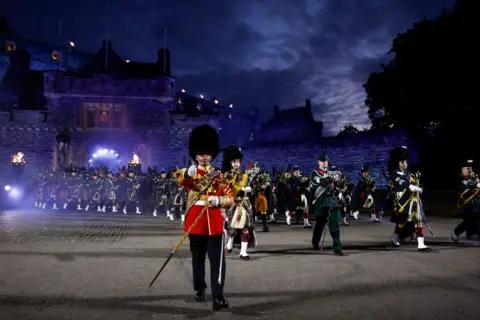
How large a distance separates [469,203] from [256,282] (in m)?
6.68

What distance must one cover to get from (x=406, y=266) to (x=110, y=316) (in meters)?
5.12

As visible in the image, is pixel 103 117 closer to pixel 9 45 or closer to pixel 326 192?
pixel 9 45

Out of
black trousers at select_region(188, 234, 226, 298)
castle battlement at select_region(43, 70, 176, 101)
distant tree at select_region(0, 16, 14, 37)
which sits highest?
distant tree at select_region(0, 16, 14, 37)

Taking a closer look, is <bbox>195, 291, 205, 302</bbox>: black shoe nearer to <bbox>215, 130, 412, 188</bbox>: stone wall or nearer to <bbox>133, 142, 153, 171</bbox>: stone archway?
<bbox>215, 130, 412, 188</bbox>: stone wall

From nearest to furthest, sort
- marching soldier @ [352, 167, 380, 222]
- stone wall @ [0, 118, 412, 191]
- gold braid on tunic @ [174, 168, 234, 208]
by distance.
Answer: gold braid on tunic @ [174, 168, 234, 208] → marching soldier @ [352, 167, 380, 222] → stone wall @ [0, 118, 412, 191]

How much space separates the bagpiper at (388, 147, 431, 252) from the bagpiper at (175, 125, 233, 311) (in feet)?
17.8

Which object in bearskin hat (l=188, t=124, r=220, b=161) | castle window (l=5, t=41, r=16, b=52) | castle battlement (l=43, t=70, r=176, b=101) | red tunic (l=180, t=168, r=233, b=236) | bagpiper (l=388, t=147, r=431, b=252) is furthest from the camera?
castle window (l=5, t=41, r=16, b=52)

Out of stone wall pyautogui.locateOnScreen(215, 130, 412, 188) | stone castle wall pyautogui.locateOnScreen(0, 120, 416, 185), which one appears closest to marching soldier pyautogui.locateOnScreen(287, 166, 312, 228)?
stone wall pyautogui.locateOnScreen(215, 130, 412, 188)

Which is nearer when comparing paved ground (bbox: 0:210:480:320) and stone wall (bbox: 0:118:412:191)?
paved ground (bbox: 0:210:480:320)

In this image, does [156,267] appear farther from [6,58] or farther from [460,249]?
[6,58]

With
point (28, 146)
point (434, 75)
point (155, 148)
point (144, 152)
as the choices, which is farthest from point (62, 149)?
point (434, 75)

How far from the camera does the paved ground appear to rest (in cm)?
498

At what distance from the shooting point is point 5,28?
5459 cm

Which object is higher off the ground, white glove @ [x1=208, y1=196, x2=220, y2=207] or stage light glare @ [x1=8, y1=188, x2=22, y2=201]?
stage light glare @ [x1=8, y1=188, x2=22, y2=201]
